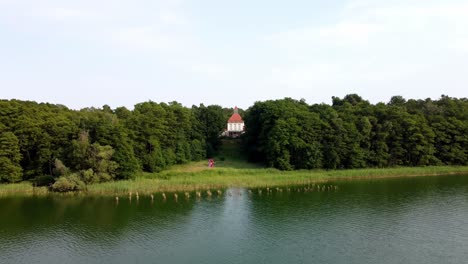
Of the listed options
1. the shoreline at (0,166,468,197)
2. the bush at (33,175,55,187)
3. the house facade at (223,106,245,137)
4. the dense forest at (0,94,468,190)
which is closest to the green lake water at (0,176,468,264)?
the shoreline at (0,166,468,197)

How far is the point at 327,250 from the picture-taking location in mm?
30312

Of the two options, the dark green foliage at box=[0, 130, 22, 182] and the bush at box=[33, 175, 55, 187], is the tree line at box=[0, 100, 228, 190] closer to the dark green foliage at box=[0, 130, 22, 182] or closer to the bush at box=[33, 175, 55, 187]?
the dark green foliage at box=[0, 130, 22, 182]

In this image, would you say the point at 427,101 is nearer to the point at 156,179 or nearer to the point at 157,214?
the point at 156,179

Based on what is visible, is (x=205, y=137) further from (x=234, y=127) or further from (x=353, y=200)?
(x=353, y=200)

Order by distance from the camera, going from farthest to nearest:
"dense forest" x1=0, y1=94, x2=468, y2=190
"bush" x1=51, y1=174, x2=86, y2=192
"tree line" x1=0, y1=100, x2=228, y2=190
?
"dense forest" x1=0, y1=94, x2=468, y2=190, "tree line" x1=0, y1=100, x2=228, y2=190, "bush" x1=51, y1=174, x2=86, y2=192

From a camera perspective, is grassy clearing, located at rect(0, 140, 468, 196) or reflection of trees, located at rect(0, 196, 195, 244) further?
grassy clearing, located at rect(0, 140, 468, 196)

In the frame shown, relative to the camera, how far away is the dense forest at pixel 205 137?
5366 cm

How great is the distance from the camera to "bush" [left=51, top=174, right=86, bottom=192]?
165 ft

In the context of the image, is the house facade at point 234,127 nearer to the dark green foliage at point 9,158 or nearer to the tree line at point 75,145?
the tree line at point 75,145

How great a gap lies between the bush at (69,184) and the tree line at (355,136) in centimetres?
2996

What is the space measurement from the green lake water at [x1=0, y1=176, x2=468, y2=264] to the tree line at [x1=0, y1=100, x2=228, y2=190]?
5.65 m

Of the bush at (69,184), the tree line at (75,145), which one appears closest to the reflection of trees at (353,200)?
the tree line at (75,145)

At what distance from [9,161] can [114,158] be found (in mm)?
13233

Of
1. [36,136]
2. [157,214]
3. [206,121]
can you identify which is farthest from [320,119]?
[36,136]
